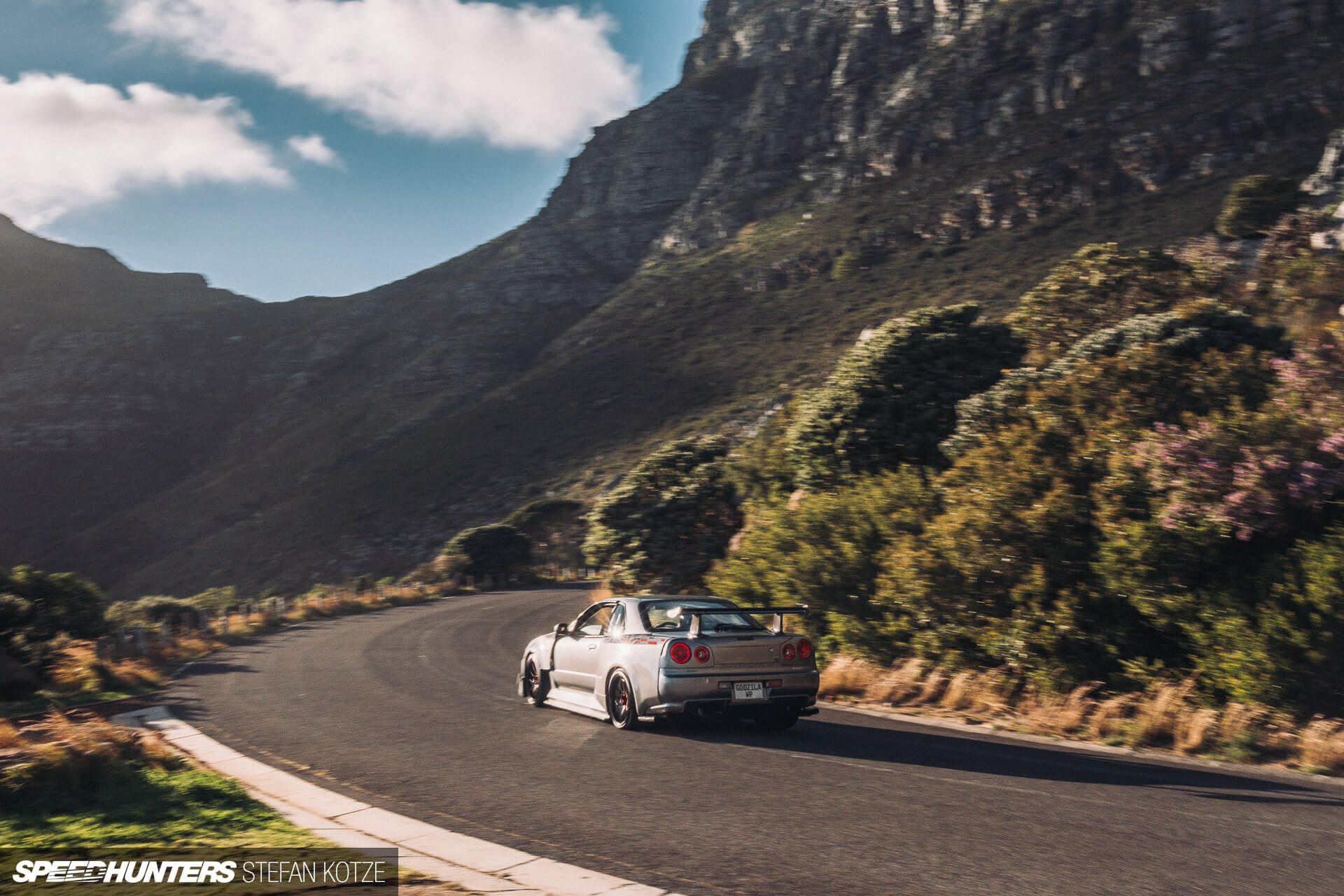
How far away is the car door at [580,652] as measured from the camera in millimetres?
10836

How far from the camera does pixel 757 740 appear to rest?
31.6 feet

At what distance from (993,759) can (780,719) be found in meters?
2.53

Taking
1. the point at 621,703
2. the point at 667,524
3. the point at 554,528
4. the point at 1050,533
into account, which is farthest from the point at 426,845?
the point at 554,528

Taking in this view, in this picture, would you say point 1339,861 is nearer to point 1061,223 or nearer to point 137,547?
point 1061,223

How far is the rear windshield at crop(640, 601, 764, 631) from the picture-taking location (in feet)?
33.6

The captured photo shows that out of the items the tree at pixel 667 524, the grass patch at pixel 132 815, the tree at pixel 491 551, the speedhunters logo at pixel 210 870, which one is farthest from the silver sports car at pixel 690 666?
the tree at pixel 491 551

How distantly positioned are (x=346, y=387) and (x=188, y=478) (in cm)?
1686

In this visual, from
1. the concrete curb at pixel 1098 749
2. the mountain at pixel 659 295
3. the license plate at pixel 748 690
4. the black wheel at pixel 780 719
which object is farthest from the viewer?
the mountain at pixel 659 295

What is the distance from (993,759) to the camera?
27.7 ft

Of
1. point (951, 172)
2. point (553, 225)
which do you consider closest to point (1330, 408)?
point (951, 172)

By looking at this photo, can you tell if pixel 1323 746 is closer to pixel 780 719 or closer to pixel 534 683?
pixel 780 719

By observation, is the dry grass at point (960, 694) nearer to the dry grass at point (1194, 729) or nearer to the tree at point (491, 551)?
the dry grass at point (1194, 729)

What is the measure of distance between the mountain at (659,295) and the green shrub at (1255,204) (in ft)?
13.6

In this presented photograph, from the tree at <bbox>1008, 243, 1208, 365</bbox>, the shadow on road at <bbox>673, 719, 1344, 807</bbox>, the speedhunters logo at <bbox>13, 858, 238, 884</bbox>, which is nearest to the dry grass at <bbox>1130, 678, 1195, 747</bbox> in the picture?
the shadow on road at <bbox>673, 719, 1344, 807</bbox>
